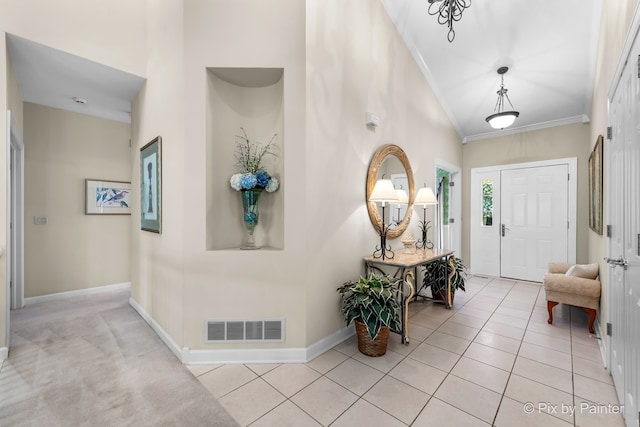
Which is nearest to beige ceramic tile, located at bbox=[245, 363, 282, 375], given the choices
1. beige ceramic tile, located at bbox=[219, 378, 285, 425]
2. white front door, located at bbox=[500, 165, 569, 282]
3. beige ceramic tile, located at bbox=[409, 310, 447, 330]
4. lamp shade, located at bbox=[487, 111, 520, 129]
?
beige ceramic tile, located at bbox=[219, 378, 285, 425]

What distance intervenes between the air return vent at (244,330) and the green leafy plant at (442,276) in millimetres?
2314

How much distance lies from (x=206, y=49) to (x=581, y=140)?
5.40m

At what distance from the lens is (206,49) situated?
2227 millimetres

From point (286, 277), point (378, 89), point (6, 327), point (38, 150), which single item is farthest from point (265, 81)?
point (38, 150)

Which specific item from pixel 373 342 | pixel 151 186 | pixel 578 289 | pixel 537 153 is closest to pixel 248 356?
pixel 373 342

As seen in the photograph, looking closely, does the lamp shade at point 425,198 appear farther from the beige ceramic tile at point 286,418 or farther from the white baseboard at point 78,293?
the white baseboard at point 78,293

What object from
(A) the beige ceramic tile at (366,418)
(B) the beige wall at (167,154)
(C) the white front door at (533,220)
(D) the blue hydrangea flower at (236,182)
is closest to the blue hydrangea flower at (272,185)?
(D) the blue hydrangea flower at (236,182)

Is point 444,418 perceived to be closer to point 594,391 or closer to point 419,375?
point 419,375

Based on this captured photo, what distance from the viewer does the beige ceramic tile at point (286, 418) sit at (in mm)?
1603

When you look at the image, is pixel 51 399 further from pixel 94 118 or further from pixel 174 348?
pixel 94 118

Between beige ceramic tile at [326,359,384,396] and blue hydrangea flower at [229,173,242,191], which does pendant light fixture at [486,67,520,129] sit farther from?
beige ceramic tile at [326,359,384,396]

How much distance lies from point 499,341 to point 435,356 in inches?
30.4

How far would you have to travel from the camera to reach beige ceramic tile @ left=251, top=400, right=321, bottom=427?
1.60 meters

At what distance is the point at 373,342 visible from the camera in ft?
7.64
